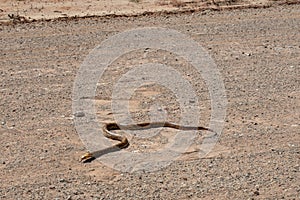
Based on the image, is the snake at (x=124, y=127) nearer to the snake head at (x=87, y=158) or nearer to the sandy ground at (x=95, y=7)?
the snake head at (x=87, y=158)

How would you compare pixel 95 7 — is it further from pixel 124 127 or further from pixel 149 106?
pixel 124 127

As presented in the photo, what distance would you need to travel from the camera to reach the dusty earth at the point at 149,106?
5602 mm

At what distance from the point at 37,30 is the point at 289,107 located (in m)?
4.65

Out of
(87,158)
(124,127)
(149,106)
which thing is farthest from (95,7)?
(87,158)

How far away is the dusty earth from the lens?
560cm

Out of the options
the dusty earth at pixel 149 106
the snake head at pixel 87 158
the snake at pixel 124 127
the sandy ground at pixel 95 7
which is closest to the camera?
the dusty earth at pixel 149 106

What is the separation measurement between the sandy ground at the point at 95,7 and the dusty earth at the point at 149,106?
0.65 m

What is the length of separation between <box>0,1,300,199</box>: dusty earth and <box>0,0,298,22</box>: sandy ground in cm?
65

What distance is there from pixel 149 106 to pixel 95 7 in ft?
18.1

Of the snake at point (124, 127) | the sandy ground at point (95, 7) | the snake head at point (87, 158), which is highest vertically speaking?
the sandy ground at point (95, 7)

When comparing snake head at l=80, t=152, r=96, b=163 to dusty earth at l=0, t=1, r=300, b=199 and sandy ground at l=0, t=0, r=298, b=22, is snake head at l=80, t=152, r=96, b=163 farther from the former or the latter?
sandy ground at l=0, t=0, r=298, b=22

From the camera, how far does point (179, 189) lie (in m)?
5.55

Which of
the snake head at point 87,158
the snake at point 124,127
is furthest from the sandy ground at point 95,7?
the snake head at point 87,158

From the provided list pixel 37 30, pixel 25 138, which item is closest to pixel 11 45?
pixel 37 30
